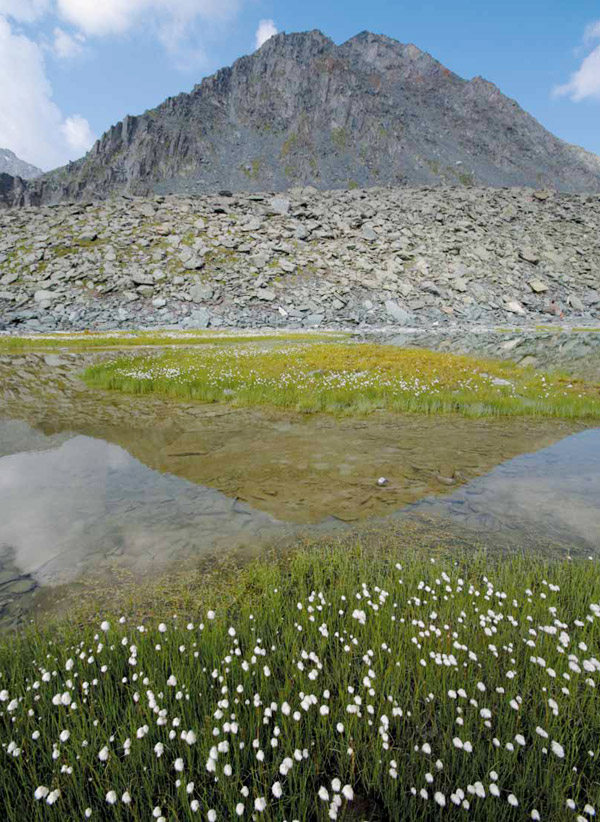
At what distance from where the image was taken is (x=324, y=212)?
8144 cm

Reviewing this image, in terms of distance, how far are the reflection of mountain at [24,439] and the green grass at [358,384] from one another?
6.00 meters

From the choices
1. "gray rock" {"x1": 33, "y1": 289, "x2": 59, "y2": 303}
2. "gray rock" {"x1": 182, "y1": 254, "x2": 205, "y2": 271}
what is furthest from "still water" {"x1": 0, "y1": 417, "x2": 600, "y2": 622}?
"gray rock" {"x1": 182, "y1": 254, "x2": 205, "y2": 271}

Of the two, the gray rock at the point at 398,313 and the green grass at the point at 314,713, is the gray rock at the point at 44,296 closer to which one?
the gray rock at the point at 398,313

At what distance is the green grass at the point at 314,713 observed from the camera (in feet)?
8.74

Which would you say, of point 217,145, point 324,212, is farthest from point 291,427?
point 217,145

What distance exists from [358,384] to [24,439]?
41.5ft

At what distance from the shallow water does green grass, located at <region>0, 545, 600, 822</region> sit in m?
1.98

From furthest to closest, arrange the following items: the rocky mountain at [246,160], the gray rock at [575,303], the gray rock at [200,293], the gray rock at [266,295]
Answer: the rocky mountain at [246,160], the gray rock at [575,303], the gray rock at [266,295], the gray rock at [200,293]

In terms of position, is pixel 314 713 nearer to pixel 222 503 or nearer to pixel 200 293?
pixel 222 503

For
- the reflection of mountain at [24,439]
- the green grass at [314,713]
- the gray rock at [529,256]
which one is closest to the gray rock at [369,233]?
the gray rock at [529,256]

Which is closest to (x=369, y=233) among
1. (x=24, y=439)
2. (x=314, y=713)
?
(x=24, y=439)

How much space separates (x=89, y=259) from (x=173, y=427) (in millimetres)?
60127

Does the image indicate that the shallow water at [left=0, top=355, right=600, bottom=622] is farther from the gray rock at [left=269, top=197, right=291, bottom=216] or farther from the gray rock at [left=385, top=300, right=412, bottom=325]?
the gray rock at [left=269, top=197, right=291, bottom=216]

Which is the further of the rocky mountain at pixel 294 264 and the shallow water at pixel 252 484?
the rocky mountain at pixel 294 264
